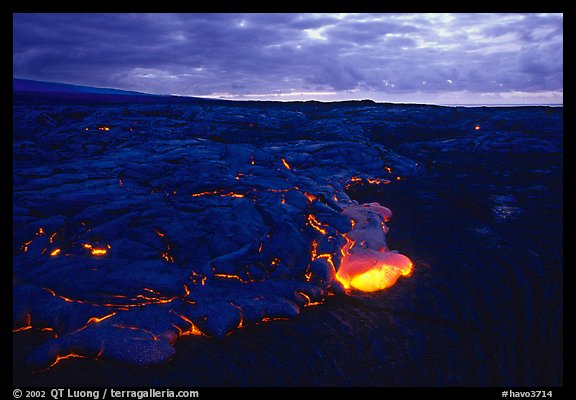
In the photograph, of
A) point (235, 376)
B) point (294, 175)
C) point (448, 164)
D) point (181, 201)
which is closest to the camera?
point (235, 376)

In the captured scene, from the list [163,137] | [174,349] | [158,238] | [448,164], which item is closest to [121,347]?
[174,349]

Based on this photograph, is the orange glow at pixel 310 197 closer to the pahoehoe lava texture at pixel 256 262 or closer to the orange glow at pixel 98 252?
the pahoehoe lava texture at pixel 256 262

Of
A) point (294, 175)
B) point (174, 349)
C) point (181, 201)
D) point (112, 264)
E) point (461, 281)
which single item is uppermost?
point (294, 175)

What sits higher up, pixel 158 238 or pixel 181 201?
pixel 181 201

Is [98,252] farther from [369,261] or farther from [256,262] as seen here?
[369,261]

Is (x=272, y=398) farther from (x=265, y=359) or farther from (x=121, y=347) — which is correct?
(x=121, y=347)

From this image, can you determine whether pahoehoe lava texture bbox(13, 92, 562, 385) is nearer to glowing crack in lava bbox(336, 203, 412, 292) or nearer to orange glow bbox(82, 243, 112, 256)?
orange glow bbox(82, 243, 112, 256)
